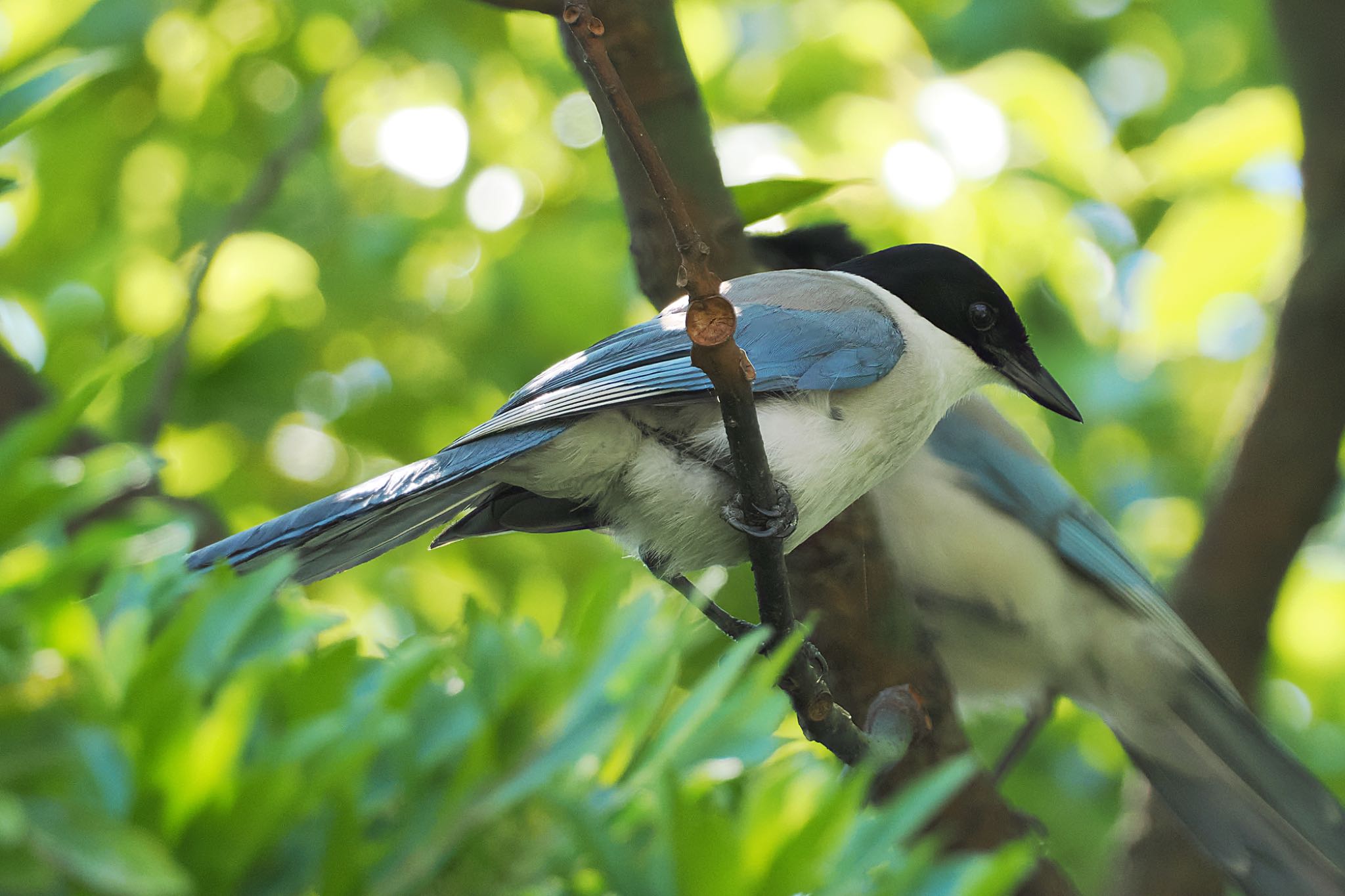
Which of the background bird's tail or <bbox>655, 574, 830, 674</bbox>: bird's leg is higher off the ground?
<bbox>655, 574, 830, 674</bbox>: bird's leg

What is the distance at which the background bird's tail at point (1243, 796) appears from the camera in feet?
9.52

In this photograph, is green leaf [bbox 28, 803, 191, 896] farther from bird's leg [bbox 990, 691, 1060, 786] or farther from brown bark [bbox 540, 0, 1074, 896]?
bird's leg [bbox 990, 691, 1060, 786]

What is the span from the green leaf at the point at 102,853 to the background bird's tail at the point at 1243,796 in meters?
2.89

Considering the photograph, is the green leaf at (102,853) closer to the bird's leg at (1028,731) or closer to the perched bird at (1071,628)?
the perched bird at (1071,628)

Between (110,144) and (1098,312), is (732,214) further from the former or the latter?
(110,144)

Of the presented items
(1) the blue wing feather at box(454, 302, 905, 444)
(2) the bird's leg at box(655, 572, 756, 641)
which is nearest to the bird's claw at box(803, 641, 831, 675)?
(2) the bird's leg at box(655, 572, 756, 641)

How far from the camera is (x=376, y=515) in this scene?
1.94 m

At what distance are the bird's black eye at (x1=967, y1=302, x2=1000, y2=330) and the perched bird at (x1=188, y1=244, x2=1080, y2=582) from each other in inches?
6.8

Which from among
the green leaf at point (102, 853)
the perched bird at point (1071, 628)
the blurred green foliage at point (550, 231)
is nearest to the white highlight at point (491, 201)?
the blurred green foliage at point (550, 231)

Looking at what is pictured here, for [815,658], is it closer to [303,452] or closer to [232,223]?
[232,223]

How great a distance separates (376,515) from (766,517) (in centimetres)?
61

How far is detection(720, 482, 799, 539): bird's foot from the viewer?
5.85 ft

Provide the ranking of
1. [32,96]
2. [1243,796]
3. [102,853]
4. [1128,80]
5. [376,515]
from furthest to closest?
1. [1128,80]
2. [1243,796]
3. [376,515]
4. [32,96]
5. [102,853]

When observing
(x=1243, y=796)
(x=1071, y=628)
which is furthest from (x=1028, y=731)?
(x=1243, y=796)
